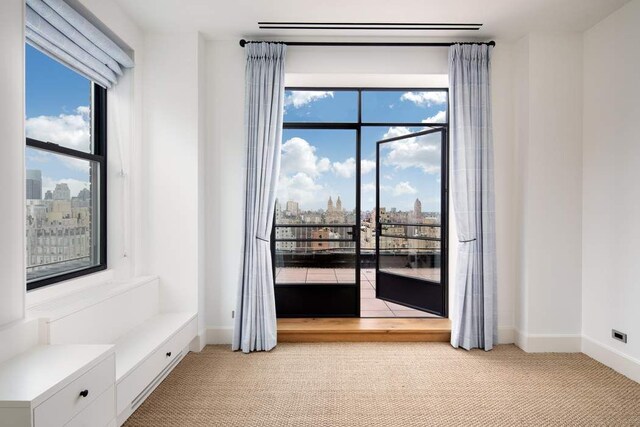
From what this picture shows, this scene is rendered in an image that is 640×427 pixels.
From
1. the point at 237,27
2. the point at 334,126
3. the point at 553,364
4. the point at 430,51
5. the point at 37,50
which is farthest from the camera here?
the point at 334,126

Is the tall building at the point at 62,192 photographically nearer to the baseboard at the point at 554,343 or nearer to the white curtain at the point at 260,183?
the white curtain at the point at 260,183

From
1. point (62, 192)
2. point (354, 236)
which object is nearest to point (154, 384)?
point (62, 192)

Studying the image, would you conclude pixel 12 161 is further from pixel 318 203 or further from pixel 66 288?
pixel 318 203

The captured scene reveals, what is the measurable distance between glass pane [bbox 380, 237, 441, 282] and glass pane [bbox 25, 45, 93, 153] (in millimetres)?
3038

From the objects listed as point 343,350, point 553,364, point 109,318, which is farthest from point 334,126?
point 553,364

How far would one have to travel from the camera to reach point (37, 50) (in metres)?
2.22

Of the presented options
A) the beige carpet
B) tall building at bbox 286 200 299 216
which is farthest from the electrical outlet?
tall building at bbox 286 200 299 216

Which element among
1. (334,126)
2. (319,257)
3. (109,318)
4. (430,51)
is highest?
(430,51)

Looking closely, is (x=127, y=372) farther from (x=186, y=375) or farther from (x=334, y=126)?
(x=334, y=126)

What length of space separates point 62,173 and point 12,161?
63cm

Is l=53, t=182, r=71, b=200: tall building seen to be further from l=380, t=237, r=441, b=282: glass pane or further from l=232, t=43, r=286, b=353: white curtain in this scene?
l=380, t=237, r=441, b=282: glass pane

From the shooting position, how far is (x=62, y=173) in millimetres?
2402

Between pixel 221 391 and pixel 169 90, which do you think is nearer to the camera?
pixel 221 391

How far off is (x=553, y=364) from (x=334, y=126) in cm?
296
